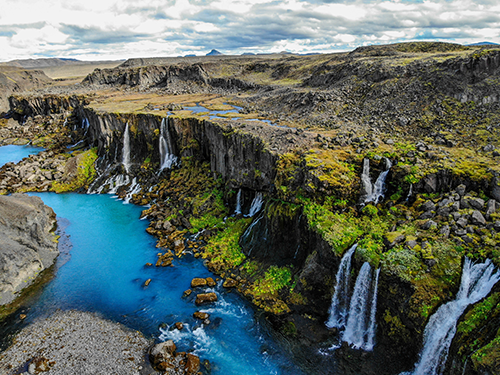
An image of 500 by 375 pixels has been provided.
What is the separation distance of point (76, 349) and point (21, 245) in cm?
1512

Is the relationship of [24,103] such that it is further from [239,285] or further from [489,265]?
[489,265]

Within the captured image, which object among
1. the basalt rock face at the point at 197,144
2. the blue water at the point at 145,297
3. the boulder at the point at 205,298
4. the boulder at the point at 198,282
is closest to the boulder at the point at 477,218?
the blue water at the point at 145,297

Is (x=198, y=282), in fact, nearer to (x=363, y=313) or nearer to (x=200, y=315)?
(x=200, y=315)

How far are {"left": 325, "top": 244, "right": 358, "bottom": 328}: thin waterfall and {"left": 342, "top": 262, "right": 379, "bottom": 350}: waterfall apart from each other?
0.65 meters

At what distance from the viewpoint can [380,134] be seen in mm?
35656

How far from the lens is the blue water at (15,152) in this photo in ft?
217

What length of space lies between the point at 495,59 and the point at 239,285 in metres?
39.8

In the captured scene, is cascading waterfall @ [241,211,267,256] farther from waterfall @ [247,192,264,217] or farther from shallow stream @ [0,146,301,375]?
shallow stream @ [0,146,301,375]

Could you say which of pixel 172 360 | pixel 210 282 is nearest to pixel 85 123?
pixel 210 282

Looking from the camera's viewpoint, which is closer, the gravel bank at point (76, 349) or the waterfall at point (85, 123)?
the gravel bank at point (76, 349)

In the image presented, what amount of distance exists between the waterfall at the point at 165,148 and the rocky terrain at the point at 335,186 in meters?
0.31

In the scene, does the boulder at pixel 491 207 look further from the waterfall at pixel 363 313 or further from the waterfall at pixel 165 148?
the waterfall at pixel 165 148

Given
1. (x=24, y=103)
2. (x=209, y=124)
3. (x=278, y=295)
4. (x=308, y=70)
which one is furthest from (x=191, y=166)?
(x=24, y=103)

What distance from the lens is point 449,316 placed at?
1752cm
